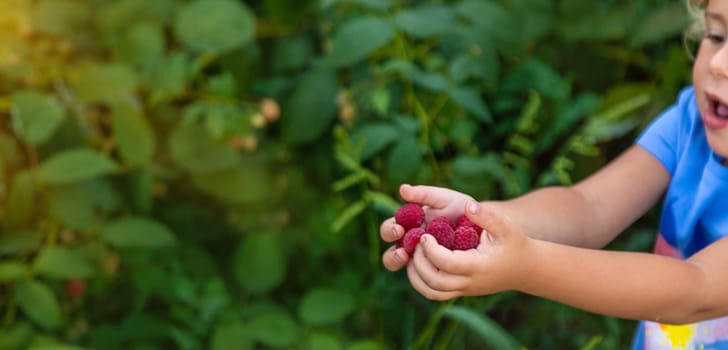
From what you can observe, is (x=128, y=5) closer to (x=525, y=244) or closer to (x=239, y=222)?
(x=239, y=222)

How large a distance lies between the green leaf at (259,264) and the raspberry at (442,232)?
0.96 m

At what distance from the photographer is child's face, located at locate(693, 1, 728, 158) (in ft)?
3.81

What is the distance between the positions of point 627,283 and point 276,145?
1115 mm

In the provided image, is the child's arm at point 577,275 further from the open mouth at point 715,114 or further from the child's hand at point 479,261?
the open mouth at point 715,114

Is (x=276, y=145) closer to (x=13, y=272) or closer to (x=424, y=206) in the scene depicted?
(x=13, y=272)

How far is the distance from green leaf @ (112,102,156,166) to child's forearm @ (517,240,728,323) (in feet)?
3.24

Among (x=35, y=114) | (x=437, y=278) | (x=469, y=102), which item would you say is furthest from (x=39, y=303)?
(x=437, y=278)

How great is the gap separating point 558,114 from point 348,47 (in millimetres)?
478

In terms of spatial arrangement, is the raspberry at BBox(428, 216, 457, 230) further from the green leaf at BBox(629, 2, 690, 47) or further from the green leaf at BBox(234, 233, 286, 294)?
the green leaf at BBox(629, 2, 690, 47)

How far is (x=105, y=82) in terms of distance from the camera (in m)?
1.87

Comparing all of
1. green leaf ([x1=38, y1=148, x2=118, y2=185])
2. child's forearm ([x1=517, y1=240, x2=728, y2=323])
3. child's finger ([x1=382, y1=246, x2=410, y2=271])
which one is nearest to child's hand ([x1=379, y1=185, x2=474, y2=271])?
child's finger ([x1=382, y1=246, x2=410, y2=271])

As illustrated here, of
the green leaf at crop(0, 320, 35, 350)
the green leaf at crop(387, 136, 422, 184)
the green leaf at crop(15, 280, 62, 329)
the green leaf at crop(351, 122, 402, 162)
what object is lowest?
the green leaf at crop(0, 320, 35, 350)

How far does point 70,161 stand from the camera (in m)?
1.85

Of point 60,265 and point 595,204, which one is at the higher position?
point 595,204
